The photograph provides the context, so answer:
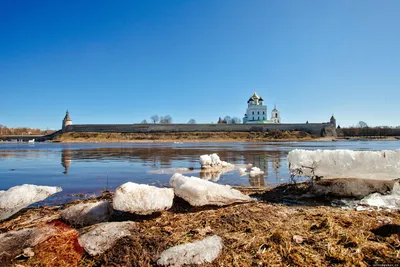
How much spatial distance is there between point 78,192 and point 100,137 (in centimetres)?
7158

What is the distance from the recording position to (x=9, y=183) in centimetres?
714

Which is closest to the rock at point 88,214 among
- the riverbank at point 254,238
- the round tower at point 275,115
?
the riverbank at point 254,238

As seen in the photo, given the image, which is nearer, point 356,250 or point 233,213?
point 356,250

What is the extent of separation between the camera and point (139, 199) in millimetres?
3018

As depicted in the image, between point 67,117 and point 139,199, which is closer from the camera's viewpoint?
point 139,199

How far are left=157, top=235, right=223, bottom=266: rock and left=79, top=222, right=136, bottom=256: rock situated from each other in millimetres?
561

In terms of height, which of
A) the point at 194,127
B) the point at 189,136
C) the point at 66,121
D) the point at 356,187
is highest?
the point at 66,121

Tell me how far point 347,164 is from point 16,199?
538 centimetres

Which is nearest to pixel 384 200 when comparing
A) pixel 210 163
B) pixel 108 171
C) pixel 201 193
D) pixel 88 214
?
pixel 201 193

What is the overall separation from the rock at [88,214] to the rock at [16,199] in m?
1.21

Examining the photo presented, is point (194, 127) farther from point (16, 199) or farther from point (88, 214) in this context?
point (88, 214)

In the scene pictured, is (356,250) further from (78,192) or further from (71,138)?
(71,138)

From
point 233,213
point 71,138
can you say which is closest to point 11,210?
point 233,213

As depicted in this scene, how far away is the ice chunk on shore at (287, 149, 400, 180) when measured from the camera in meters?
4.10
